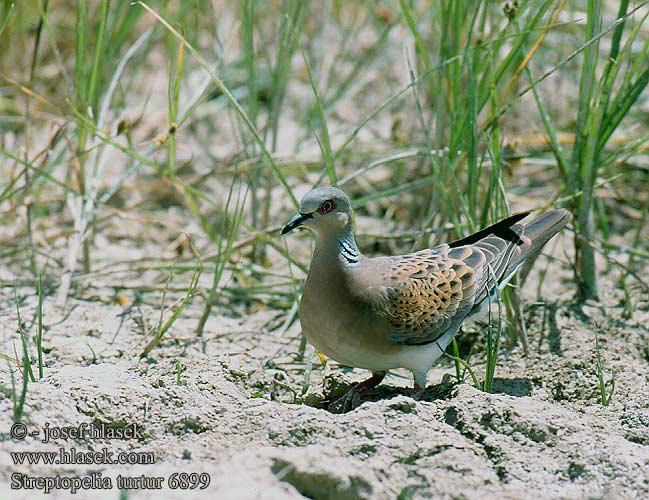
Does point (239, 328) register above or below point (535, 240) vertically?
below

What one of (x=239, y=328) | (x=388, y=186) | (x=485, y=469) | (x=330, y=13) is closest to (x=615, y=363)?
(x=485, y=469)

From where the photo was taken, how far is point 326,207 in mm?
3764

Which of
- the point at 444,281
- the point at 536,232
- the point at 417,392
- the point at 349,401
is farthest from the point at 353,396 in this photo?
the point at 536,232

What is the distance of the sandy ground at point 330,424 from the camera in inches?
107

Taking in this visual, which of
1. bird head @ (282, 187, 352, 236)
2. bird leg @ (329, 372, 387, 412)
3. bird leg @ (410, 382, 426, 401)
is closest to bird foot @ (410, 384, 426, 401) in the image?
bird leg @ (410, 382, 426, 401)

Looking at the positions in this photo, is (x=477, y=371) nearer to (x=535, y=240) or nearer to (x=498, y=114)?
(x=535, y=240)

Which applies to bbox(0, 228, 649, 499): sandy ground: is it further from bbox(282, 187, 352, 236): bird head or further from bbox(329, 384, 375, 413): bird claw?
bbox(282, 187, 352, 236): bird head

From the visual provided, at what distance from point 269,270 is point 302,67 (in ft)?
8.00

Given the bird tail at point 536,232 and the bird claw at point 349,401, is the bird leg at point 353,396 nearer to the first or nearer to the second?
the bird claw at point 349,401

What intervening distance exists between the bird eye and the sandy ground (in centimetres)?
68

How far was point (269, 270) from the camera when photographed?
5.12 meters

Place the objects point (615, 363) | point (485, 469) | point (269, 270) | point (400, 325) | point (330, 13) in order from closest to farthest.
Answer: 1. point (485, 469)
2. point (400, 325)
3. point (615, 363)
4. point (269, 270)
5. point (330, 13)

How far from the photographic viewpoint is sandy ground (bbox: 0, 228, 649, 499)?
8.93 feet

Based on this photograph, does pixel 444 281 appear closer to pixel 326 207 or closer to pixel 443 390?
pixel 443 390
